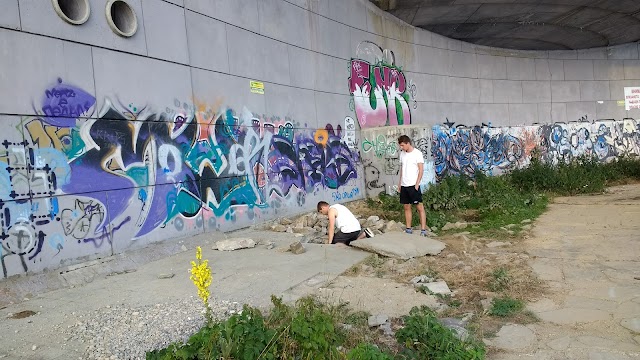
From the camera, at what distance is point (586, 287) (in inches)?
178

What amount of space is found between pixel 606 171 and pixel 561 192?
348cm

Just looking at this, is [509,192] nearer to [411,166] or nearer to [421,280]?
[411,166]

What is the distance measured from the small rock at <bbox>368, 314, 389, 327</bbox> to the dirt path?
2.93 ft

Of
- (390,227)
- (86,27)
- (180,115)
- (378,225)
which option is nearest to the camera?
(86,27)

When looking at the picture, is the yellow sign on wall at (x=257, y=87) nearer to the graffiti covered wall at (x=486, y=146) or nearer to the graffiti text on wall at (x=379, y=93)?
the graffiti text on wall at (x=379, y=93)

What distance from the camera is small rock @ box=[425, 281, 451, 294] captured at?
4.44 meters

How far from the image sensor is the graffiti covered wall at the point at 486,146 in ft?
38.7

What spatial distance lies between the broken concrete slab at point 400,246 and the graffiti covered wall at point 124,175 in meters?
2.72

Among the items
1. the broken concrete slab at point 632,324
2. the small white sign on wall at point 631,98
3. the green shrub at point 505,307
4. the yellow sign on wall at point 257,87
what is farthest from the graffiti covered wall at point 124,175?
the small white sign on wall at point 631,98

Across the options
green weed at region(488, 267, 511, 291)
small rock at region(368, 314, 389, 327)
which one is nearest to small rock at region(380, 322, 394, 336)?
small rock at region(368, 314, 389, 327)

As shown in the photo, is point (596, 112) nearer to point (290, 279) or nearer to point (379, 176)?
point (379, 176)

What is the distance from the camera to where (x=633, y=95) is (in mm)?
20172

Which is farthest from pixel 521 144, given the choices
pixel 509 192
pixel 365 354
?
pixel 365 354

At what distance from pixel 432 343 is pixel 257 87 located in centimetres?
659
